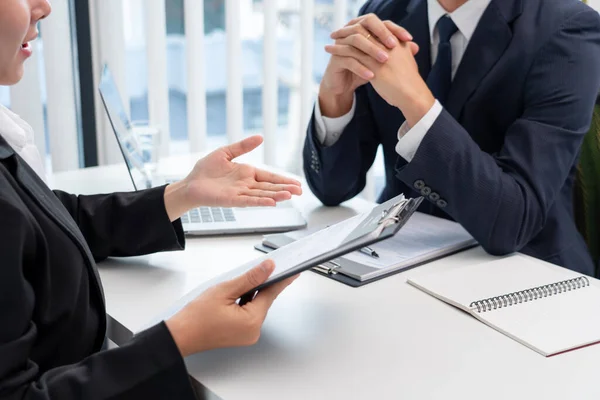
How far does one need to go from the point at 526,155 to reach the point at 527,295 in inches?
12.8

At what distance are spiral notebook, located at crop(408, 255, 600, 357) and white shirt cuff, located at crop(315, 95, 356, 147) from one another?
18.2 inches

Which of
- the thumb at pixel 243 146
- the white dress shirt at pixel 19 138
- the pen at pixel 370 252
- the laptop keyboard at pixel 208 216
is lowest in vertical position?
the laptop keyboard at pixel 208 216

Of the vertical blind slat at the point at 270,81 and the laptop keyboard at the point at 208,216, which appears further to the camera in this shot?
the vertical blind slat at the point at 270,81

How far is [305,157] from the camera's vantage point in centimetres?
155

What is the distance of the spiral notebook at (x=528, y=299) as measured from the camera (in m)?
0.91

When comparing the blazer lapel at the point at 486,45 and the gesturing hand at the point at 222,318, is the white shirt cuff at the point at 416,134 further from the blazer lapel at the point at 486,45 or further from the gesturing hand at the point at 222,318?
the gesturing hand at the point at 222,318

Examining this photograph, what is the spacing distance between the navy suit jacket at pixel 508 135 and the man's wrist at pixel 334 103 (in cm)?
4

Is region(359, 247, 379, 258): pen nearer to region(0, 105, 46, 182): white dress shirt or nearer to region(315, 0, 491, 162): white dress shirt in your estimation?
region(315, 0, 491, 162): white dress shirt

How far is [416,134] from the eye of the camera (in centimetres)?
121

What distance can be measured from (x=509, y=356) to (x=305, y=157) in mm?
771

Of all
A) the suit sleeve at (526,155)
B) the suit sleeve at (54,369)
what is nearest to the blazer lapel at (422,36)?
the suit sleeve at (526,155)

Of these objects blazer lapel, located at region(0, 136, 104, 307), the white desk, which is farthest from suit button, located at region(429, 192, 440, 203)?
blazer lapel, located at region(0, 136, 104, 307)

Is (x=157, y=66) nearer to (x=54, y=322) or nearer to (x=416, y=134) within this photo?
(x=416, y=134)

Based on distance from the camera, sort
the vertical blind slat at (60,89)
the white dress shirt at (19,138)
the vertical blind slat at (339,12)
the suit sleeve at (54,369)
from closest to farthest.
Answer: the suit sleeve at (54,369) < the white dress shirt at (19,138) < the vertical blind slat at (60,89) < the vertical blind slat at (339,12)
